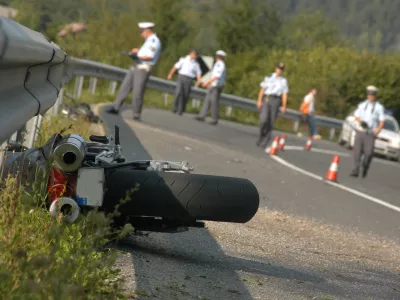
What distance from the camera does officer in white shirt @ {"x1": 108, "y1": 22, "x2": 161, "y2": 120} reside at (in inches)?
877

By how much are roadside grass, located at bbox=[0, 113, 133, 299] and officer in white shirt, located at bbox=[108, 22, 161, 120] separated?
1641 centimetres

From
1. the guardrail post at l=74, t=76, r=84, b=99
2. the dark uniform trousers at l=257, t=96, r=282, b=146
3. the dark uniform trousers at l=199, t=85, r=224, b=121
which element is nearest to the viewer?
the dark uniform trousers at l=257, t=96, r=282, b=146

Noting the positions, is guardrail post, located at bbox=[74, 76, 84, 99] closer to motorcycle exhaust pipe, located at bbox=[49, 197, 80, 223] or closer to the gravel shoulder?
the gravel shoulder

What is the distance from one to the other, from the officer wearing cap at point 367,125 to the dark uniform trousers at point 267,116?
10.3 ft

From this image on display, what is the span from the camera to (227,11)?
7906 cm

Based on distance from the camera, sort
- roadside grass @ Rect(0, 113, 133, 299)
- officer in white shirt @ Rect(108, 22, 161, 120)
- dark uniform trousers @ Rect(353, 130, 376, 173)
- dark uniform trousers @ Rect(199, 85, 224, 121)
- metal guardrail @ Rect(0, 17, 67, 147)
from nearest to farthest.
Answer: roadside grass @ Rect(0, 113, 133, 299)
metal guardrail @ Rect(0, 17, 67, 147)
dark uniform trousers @ Rect(353, 130, 376, 173)
officer in white shirt @ Rect(108, 22, 161, 120)
dark uniform trousers @ Rect(199, 85, 224, 121)

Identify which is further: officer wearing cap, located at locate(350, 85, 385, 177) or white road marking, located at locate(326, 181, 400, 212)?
officer wearing cap, located at locate(350, 85, 385, 177)

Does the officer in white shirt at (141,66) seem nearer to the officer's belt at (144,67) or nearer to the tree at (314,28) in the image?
the officer's belt at (144,67)

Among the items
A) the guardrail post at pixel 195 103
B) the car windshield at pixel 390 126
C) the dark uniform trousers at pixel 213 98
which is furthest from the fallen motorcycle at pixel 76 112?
the guardrail post at pixel 195 103

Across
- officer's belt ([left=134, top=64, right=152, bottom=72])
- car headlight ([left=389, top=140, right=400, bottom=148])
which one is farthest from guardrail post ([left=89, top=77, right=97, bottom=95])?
officer's belt ([left=134, top=64, right=152, bottom=72])

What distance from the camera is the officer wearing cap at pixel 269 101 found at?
23047 mm

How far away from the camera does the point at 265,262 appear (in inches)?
287

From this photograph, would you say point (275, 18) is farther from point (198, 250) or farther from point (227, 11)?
point (198, 250)

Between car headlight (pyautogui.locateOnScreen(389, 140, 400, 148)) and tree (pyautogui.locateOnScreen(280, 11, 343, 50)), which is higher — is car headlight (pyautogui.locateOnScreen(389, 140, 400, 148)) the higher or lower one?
the higher one
